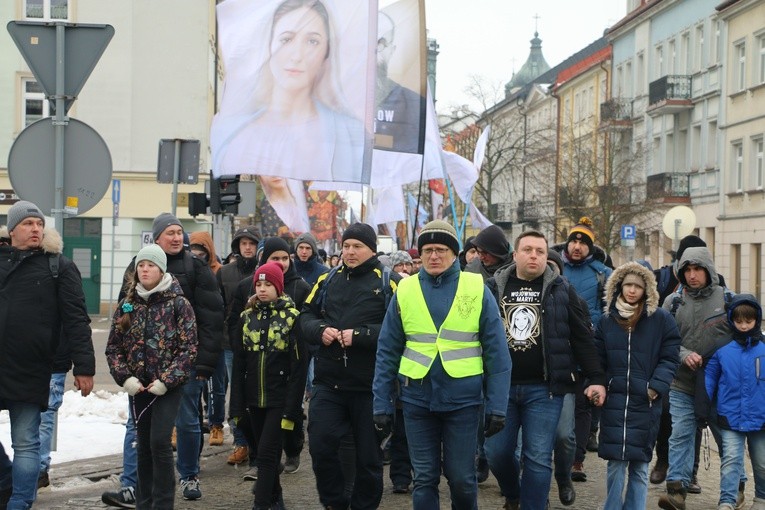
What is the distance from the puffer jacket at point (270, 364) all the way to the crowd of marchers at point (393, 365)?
13mm

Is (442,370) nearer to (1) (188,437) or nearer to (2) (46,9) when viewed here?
(1) (188,437)

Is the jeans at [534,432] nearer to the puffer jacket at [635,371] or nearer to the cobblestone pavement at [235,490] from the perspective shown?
the puffer jacket at [635,371]

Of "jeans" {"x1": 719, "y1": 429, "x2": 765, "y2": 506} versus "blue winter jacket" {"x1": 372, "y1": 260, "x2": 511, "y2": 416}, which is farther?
"jeans" {"x1": 719, "y1": 429, "x2": 765, "y2": 506}

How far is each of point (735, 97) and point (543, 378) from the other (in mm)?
40896

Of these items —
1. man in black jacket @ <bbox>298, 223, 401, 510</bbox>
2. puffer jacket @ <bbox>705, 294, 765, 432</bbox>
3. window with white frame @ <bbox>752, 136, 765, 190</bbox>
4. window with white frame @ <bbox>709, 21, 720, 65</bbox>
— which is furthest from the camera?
window with white frame @ <bbox>709, 21, 720, 65</bbox>

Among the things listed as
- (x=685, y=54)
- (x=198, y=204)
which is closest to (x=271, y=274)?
(x=198, y=204)

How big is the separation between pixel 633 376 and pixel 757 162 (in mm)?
38518

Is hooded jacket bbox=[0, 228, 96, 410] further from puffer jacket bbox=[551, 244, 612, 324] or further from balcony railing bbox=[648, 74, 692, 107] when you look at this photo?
balcony railing bbox=[648, 74, 692, 107]

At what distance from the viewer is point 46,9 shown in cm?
3844

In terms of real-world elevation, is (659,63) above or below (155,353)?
above

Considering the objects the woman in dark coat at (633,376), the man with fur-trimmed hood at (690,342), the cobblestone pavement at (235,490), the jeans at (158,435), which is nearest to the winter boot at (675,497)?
the man with fur-trimmed hood at (690,342)

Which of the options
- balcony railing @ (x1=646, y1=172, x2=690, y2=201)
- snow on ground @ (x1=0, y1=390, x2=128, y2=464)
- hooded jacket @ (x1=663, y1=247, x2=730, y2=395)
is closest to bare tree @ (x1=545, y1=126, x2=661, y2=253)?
balcony railing @ (x1=646, y1=172, x2=690, y2=201)

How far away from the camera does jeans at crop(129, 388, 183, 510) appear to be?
7961mm

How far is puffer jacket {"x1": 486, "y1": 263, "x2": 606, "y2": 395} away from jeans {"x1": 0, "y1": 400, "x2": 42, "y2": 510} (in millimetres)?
2964
